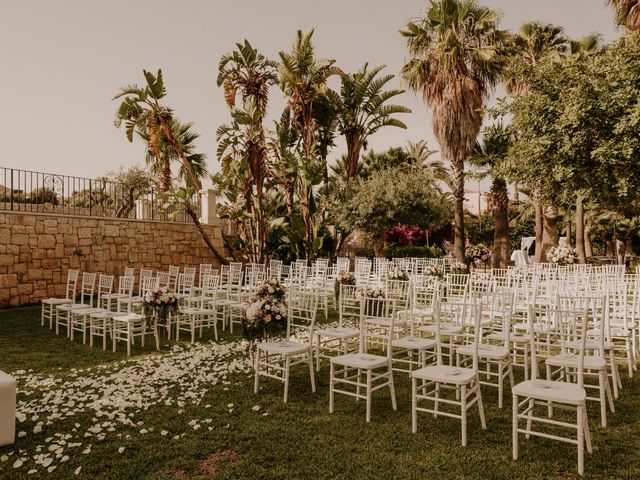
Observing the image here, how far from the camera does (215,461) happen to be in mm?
3557

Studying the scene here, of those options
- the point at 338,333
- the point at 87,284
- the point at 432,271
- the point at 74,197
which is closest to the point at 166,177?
the point at 74,197

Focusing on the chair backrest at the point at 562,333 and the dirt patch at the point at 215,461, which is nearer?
the dirt patch at the point at 215,461

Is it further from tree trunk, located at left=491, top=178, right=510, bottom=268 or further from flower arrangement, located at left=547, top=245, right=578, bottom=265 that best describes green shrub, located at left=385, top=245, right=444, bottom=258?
flower arrangement, located at left=547, top=245, right=578, bottom=265

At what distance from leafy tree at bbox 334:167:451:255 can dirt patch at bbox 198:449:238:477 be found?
12.2m

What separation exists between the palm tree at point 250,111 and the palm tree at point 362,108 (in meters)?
2.72

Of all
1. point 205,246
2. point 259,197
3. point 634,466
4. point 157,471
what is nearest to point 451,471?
point 634,466

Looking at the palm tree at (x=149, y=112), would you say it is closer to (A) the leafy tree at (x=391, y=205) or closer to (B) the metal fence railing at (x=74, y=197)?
(B) the metal fence railing at (x=74, y=197)

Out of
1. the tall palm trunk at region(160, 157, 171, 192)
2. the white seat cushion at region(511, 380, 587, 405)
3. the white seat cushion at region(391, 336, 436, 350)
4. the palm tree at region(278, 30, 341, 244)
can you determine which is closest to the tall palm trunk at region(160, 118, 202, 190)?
the tall palm trunk at region(160, 157, 171, 192)

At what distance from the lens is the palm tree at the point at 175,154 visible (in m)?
15.0

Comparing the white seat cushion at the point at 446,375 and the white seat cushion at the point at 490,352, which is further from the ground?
the white seat cushion at the point at 490,352

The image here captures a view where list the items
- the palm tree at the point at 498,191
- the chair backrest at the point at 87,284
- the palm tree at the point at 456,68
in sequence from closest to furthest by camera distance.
Result: the chair backrest at the point at 87,284
the palm tree at the point at 456,68
the palm tree at the point at 498,191

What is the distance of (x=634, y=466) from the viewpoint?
3381 mm

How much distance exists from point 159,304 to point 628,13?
43.2ft

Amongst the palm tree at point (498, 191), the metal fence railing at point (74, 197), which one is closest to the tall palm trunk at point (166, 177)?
the metal fence railing at point (74, 197)
